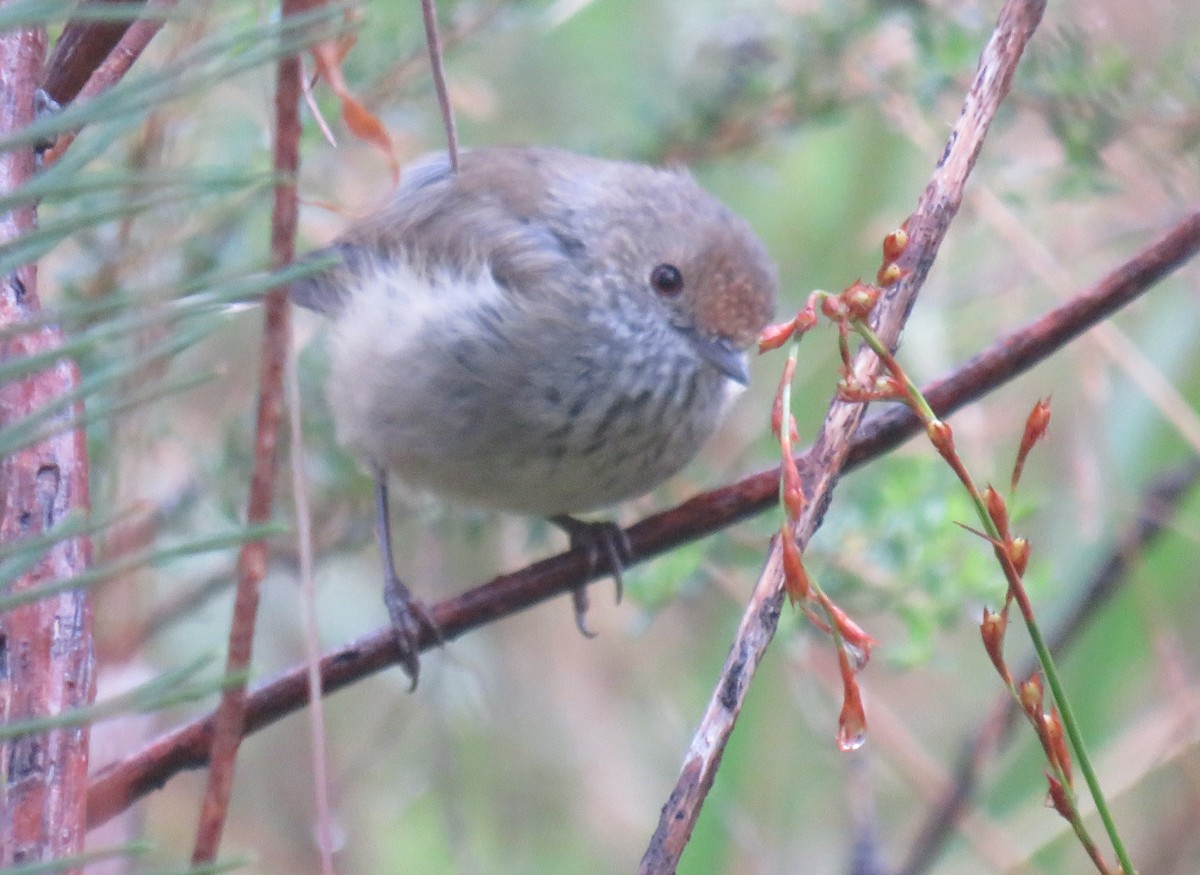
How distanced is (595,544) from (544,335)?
43cm

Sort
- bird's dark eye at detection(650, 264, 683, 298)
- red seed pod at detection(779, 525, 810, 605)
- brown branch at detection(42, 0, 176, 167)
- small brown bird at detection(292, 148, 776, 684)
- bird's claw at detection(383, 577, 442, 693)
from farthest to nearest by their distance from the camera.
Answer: bird's dark eye at detection(650, 264, 683, 298)
small brown bird at detection(292, 148, 776, 684)
bird's claw at detection(383, 577, 442, 693)
brown branch at detection(42, 0, 176, 167)
red seed pod at detection(779, 525, 810, 605)

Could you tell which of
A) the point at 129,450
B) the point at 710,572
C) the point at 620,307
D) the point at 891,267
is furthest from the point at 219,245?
the point at 891,267

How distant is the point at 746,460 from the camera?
11.6ft

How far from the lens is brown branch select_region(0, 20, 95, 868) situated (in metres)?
1.23

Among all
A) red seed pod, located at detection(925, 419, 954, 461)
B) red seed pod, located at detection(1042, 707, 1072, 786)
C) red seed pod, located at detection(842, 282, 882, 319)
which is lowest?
red seed pod, located at detection(1042, 707, 1072, 786)

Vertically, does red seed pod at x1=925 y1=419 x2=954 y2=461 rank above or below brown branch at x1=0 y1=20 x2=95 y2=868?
below

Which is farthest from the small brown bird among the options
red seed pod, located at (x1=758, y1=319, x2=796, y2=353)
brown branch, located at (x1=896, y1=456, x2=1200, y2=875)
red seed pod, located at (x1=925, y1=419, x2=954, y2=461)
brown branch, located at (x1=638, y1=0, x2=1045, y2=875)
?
red seed pod, located at (x1=925, y1=419, x2=954, y2=461)

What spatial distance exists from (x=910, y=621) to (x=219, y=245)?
1687 mm

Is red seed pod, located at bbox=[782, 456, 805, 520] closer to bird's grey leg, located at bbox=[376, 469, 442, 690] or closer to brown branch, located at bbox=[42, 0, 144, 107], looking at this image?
brown branch, located at bbox=[42, 0, 144, 107]

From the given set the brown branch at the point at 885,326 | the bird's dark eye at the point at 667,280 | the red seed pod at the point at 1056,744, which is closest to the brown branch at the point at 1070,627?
the bird's dark eye at the point at 667,280

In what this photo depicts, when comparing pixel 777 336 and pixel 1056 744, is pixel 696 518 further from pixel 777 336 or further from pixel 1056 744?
pixel 1056 744

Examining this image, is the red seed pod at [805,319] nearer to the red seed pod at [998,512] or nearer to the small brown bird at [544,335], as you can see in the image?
the red seed pod at [998,512]

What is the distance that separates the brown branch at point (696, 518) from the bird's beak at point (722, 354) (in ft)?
2.38

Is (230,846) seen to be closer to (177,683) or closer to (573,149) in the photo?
(573,149)
